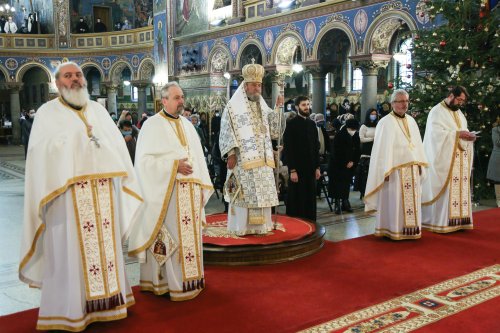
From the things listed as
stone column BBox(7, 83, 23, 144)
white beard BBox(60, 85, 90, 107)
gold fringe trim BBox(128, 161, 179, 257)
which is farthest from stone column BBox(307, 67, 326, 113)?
stone column BBox(7, 83, 23, 144)

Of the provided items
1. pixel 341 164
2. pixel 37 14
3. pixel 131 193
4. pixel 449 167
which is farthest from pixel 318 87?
pixel 37 14

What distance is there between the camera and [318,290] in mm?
4266

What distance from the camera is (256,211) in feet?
17.5

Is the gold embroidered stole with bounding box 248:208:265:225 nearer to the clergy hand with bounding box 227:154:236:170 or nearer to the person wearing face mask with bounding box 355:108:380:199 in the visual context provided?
the clergy hand with bounding box 227:154:236:170

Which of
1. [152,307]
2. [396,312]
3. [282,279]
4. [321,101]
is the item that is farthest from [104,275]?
[321,101]

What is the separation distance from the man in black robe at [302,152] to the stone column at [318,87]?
9.61 meters

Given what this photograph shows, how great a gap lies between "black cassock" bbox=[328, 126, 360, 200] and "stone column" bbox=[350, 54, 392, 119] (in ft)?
21.6

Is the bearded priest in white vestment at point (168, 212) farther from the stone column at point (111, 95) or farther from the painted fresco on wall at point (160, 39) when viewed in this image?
the stone column at point (111, 95)

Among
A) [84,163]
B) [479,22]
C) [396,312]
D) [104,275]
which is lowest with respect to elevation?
[396,312]

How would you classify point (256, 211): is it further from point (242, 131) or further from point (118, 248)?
point (118, 248)

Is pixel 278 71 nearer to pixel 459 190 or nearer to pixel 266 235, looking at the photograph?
pixel 459 190

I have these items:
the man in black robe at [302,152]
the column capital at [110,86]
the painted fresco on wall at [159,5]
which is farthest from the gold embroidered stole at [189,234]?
the column capital at [110,86]

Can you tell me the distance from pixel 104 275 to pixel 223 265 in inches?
68.0

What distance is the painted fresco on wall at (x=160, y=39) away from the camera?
22.2 m
